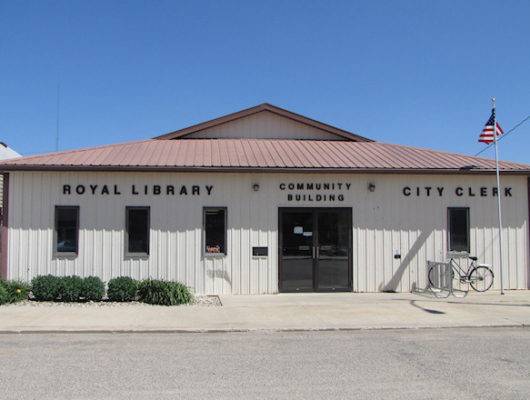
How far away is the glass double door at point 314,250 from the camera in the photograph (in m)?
14.1

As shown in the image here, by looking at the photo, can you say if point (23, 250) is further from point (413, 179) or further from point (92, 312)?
point (413, 179)

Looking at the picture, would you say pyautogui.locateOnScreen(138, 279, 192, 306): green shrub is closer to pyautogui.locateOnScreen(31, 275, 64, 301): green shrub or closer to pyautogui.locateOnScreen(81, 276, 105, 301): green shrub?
pyautogui.locateOnScreen(81, 276, 105, 301): green shrub

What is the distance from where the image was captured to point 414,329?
31.3 ft

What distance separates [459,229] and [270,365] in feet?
31.1

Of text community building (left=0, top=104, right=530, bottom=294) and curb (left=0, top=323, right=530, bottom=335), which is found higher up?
text community building (left=0, top=104, right=530, bottom=294)

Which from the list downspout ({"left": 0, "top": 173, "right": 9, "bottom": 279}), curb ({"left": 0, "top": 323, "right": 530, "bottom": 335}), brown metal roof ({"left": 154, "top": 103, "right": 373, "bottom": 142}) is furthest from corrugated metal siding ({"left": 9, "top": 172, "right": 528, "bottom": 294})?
curb ({"left": 0, "top": 323, "right": 530, "bottom": 335})

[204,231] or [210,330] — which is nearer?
[210,330]

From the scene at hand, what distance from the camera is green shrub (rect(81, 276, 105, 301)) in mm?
12336

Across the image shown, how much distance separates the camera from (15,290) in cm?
1210

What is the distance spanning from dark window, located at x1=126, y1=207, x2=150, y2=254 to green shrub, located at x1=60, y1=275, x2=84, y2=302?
70.0 inches

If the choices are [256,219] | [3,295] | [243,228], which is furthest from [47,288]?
[256,219]

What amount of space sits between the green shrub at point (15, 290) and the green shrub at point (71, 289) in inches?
33.6

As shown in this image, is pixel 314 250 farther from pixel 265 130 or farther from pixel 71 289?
pixel 71 289

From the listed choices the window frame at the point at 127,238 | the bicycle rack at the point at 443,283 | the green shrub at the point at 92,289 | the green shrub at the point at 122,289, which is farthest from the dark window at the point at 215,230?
the bicycle rack at the point at 443,283
